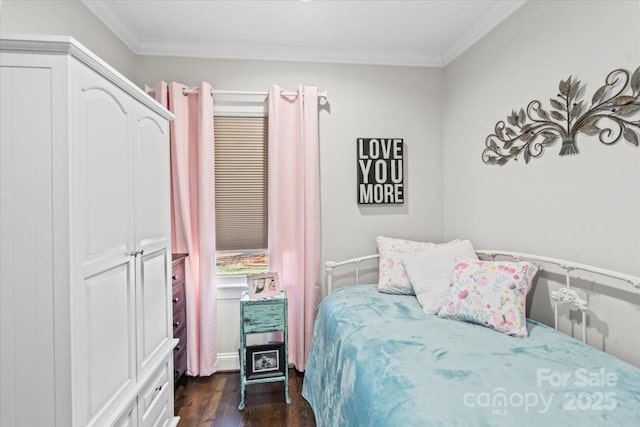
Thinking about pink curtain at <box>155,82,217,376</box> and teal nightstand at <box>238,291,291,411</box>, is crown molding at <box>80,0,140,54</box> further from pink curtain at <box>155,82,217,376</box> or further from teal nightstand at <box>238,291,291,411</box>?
teal nightstand at <box>238,291,291,411</box>

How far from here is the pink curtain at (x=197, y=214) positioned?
8.30 ft

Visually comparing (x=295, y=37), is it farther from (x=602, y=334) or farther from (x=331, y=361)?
(x=602, y=334)

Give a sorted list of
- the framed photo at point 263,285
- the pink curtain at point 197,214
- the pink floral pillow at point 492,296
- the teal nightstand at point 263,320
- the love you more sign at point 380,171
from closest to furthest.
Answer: the pink floral pillow at point 492,296 < the teal nightstand at point 263,320 < the framed photo at point 263,285 < the pink curtain at point 197,214 < the love you more sign at point 380,171

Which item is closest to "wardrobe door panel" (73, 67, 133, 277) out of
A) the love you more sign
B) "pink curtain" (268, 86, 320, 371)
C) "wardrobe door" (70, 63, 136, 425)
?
"wardrobe door" (70, 63, 136, 425)

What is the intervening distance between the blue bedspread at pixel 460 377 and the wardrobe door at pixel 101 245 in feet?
3.13

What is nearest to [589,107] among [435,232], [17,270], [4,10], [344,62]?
[435,232]

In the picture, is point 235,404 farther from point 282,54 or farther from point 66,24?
point 282,54

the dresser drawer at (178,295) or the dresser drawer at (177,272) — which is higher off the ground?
the dresser drawer at (177,272)

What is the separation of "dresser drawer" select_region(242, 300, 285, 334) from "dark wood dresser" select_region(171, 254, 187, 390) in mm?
511

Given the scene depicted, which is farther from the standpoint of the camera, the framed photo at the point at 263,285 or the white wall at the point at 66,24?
the framed photo at the point at 263,285

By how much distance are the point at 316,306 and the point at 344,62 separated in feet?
6.86

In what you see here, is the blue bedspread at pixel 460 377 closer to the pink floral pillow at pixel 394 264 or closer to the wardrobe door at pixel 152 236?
the pink floral pillow at pixel 394 264

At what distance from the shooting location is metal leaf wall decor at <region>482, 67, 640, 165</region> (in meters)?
1.42

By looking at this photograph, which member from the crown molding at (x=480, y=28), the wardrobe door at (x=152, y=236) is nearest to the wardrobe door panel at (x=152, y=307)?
the wardrobe door at (x=152, y=236)
